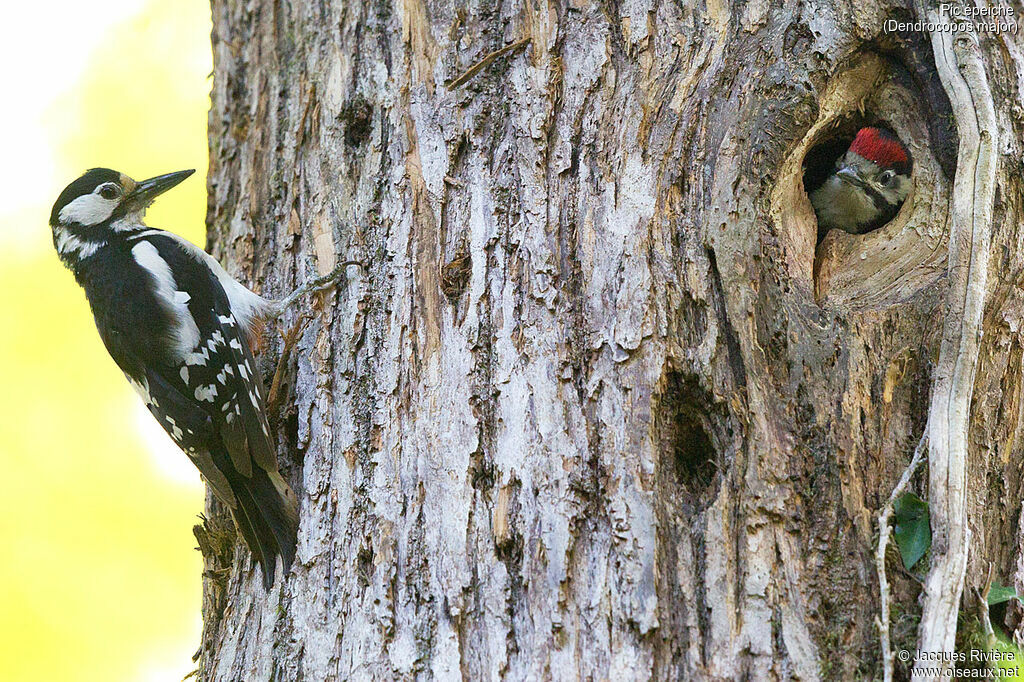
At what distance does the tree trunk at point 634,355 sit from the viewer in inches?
67.1

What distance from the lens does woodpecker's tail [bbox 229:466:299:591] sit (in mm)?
2076

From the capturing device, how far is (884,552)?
1.74 meters

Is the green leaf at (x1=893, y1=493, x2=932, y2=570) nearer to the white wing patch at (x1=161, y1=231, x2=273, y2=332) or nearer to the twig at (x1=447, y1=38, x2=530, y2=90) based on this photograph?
the twig at (x1=447, y1=38, x2=530, y2=90)

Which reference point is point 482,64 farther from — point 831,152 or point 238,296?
point 831,152

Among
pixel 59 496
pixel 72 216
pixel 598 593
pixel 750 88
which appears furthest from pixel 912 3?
pixel 59 496

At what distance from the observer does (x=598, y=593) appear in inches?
65.6

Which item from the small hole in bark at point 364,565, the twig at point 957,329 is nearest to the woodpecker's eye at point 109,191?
the small hole in bark at point 364,565

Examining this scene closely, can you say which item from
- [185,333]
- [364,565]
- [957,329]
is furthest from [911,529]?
[185,333]

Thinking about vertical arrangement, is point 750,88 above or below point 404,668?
above

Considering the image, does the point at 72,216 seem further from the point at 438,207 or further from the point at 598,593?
the point at 598,593

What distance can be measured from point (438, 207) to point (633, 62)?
0.54 metres

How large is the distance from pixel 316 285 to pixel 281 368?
257 millimetres

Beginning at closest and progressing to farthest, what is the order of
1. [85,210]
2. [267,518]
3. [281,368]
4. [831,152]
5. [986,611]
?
[986,611] → [267,518] → [281,368] → [831,152] → [85,210]

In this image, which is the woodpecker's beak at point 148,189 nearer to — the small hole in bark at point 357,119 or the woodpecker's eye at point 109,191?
the woodpecker's eye at point 109,191
